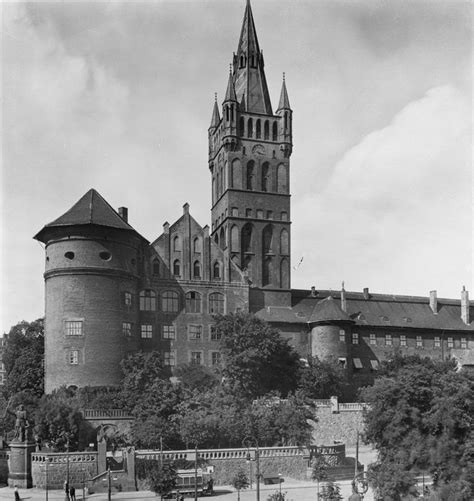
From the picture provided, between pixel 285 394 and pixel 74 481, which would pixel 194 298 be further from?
pixel 74 481

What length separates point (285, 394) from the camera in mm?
67875

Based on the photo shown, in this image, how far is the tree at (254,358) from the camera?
65.6 m

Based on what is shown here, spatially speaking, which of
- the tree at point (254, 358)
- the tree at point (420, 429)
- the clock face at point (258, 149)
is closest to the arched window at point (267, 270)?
the clock face at point (258, 149)

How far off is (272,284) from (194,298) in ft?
34.2

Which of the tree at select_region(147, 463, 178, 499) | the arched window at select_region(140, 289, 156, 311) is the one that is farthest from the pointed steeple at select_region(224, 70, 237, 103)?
the tree at select_region(147, 463, 178, 499)

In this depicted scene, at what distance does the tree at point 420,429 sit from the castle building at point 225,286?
1203 inches

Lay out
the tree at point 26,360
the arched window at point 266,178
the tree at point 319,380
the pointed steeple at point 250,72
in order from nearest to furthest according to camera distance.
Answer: the tree at point 319,380, the tree at point 26,360, the arched window at point 266,178, the pointed steeple at point 250,72

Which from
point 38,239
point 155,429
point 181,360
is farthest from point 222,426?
point 38,239

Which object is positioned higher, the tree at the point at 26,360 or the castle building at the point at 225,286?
the castle building at the point at 225,286

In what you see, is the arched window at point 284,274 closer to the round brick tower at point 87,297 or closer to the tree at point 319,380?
the tree at point 319,380

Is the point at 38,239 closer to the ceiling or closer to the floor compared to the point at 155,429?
closer to the ceiling

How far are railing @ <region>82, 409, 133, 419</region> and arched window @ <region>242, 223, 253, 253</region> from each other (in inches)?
1062

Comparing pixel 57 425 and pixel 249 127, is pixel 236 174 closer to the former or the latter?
pixel 249 127

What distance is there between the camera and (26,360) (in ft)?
270
